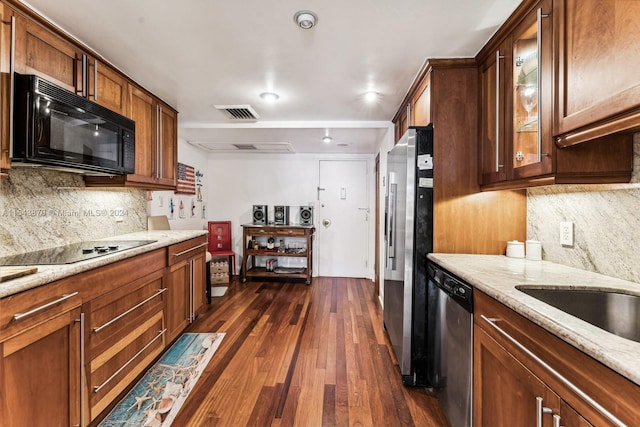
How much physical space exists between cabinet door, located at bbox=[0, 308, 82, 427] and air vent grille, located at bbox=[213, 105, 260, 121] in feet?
6.77

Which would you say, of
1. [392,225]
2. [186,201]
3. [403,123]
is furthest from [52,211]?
[403,123]

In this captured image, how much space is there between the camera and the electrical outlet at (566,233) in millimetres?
1539

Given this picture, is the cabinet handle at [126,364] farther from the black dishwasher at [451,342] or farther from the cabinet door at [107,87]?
the black dishwasher at [451,342]

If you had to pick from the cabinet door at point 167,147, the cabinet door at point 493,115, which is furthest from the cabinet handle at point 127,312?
the cabinet door at point 493,115

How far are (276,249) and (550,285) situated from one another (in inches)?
152

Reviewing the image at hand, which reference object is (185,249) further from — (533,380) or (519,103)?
Answer: (519,103)

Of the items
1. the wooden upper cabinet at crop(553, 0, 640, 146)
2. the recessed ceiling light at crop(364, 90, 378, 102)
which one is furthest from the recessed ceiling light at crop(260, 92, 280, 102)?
the wooden upper cabinet at crop(553, 0, 640, 146)

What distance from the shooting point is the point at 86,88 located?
1.83 meters

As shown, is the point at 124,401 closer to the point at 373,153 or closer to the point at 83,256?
the point at 83,256

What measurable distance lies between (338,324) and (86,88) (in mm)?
2794

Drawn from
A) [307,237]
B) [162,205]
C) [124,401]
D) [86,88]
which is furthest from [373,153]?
[124,401]

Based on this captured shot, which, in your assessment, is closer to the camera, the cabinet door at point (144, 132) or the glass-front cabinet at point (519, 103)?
the glass-front cabinet at point (519, 103)

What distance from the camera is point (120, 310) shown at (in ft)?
5.63

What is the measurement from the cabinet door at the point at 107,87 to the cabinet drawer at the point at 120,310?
1.25 metres
